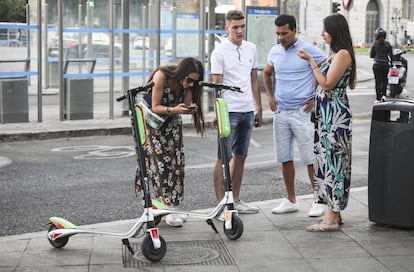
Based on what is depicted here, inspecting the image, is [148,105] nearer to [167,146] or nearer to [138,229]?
[167,146]

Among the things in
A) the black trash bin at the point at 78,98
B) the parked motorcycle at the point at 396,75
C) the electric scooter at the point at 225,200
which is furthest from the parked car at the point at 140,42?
the electric scooter at the point at 225,200

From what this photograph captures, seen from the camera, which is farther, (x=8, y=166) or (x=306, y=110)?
(x=8, y=166)

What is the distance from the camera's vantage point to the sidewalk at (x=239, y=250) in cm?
564

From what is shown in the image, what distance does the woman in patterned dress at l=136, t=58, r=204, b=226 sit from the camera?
6.60m

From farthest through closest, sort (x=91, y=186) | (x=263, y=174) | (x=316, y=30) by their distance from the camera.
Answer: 1. (x=316, y=30)
2. (x=263, y=174)
3. (x=91, y=186)

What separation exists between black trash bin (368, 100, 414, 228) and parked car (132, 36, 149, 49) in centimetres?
1116

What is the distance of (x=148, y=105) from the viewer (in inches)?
271

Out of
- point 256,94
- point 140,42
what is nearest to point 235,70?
point 256,94

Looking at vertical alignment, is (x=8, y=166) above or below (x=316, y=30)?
below

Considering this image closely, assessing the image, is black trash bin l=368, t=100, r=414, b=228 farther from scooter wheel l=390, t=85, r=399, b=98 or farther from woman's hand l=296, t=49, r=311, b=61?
scooter wheel l=390, t=85, r=399, b=98

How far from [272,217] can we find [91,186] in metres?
2.69

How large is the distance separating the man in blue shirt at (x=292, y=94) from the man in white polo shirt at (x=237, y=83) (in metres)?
0.25

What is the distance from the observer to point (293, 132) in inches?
289

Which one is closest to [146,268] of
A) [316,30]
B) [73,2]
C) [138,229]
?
[138,229]
